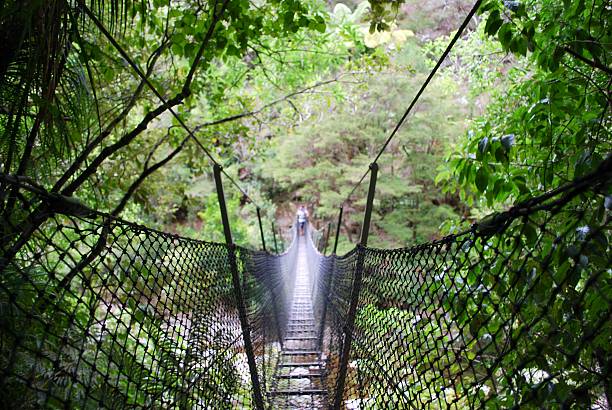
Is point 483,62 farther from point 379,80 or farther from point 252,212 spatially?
point 252,212

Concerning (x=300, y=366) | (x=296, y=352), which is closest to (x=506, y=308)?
(x=300, y=366)

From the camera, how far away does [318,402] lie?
205cm

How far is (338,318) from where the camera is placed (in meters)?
2.01

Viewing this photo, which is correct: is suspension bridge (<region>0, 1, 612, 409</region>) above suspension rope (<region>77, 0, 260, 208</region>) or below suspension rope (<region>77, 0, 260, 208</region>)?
below

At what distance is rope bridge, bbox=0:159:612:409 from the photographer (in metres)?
0.59

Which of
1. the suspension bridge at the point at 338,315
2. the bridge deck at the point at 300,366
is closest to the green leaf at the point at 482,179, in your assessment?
the suspension bridge at the point at 338,315

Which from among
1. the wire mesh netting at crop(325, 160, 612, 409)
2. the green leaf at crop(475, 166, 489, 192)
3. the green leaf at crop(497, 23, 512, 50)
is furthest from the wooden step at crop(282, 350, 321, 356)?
the green leaf at crop(497, 23, 512, 50)

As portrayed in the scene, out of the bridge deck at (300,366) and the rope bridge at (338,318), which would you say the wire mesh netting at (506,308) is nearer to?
the rope bridge at (338,318)

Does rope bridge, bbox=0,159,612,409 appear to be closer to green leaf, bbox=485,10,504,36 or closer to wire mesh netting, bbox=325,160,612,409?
wire mesh netting, bbox=325,160,612,409

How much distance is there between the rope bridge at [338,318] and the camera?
0.59 metres

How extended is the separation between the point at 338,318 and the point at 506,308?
1116mm

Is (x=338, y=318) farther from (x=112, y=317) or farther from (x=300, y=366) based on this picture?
(x=112, y=317)

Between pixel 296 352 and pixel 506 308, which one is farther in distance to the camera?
pixel 296 352

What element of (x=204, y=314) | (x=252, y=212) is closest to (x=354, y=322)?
(x=204, y=314)
